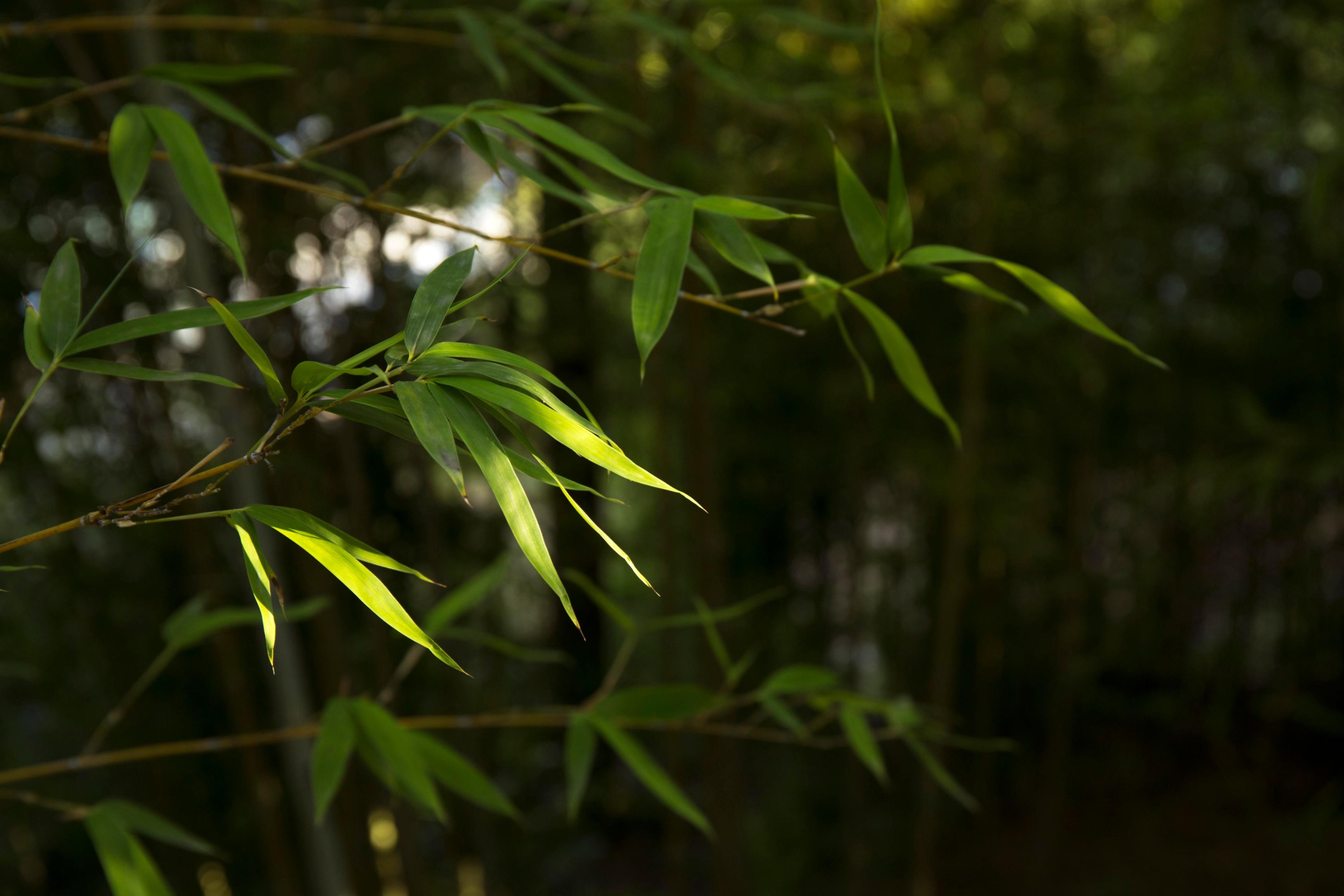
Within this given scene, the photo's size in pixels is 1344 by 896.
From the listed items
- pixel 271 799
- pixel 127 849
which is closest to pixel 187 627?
pixel 127 849

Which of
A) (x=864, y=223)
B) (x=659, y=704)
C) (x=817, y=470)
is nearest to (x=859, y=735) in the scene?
(x=659, y=704)

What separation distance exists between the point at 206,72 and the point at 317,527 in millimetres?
445

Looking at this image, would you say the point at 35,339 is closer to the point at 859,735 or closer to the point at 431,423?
the point at 431,423

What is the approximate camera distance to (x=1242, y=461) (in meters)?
2.15

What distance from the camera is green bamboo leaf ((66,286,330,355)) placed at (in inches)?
17.8

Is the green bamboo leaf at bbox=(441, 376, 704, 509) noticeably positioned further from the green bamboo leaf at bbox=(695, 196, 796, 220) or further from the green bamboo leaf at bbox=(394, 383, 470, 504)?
the green bamboo leaf at bbox=(695, 196, 796, 220)

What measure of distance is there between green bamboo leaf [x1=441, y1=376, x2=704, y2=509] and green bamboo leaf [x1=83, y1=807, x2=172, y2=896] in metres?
0.42

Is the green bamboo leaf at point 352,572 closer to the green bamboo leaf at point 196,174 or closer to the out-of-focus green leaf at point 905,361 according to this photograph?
the green bamboo leaf at point 196,174

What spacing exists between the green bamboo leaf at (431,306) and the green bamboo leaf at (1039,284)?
A: 0.26 m

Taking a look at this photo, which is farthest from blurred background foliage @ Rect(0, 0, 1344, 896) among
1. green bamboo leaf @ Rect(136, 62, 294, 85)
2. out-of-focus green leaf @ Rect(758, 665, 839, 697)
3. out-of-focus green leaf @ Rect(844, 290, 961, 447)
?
out-of-focus green leaf @ Rect(758, 665, 839, 697)

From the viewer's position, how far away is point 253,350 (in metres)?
0.36

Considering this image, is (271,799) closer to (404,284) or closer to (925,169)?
(404,284)

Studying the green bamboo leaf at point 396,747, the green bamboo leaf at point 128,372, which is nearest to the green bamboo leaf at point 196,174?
the green bamboo leaf at point 128,372

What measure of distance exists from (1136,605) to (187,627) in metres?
2.68
